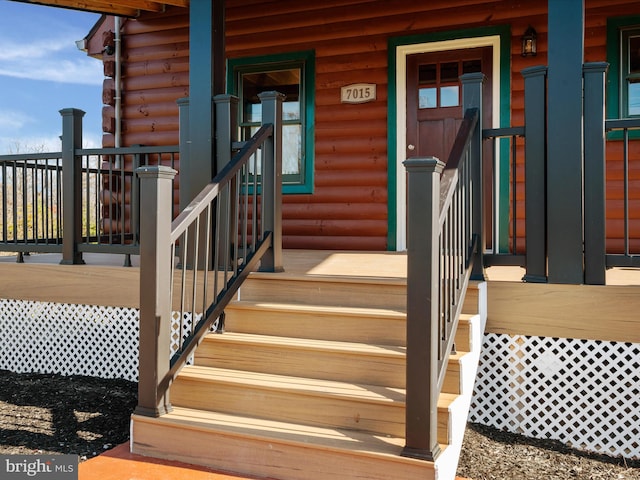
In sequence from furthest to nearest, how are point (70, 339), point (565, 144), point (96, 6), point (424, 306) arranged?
point (96, 6)
point (70, 339)
point (565, 144)
point (424, 306)

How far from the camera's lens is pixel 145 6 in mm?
6160

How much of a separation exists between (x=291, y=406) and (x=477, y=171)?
168 centimetres

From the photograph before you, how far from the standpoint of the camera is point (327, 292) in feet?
11.5

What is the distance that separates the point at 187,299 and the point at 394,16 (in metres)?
3.45

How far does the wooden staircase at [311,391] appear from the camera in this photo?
2.50 metres

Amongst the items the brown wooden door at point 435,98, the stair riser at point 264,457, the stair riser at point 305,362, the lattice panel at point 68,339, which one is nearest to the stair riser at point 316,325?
the stair riser at point 305,362

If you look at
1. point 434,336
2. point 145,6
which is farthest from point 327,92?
point 434,336

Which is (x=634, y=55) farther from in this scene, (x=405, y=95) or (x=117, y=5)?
(x=117, y=5)

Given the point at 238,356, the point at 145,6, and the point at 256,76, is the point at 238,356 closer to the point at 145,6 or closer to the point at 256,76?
the point at 256,76

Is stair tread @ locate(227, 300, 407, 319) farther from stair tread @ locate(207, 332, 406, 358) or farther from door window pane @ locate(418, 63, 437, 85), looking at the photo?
door window pane @ locate(418, 63, 437, 85)

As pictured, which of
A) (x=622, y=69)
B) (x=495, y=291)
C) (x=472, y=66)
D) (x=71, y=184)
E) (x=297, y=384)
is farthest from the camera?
(x=472, y=66)

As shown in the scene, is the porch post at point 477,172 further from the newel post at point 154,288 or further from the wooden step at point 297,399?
the newel post at point 154,288

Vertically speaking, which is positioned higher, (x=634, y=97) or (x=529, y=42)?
(x=529, y=42)

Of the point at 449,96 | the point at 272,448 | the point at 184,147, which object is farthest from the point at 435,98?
the point at 272,448
